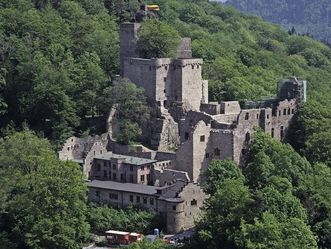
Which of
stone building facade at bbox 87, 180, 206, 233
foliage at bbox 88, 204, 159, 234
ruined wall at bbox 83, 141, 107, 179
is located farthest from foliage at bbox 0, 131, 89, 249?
ruined wall at bbox 83, 141, 107, 179

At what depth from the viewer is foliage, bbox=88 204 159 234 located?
259ft

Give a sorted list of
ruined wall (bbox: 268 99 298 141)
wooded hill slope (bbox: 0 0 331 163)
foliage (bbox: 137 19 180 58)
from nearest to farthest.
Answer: ruined wall (bbox: 268 99 298 141) < foliage (bbox: 137 19 180 58) < wooded hill slope (bbox: 0 0 331 163)

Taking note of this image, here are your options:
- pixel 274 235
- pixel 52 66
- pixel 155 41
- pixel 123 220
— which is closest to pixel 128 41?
pixel 155 41

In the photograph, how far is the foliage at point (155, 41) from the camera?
95250 mm

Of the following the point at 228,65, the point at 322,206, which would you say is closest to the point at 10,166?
the point at 322,206

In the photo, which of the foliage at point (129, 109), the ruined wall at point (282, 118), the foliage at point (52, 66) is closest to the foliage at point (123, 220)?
the foliage at point (129, 109)

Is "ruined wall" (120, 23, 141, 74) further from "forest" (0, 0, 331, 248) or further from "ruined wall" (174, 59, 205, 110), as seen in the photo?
"ruined wall" (174, 59, 205, 110)

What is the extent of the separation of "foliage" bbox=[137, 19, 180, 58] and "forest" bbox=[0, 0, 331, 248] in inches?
221

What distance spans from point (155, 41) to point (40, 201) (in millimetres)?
24595

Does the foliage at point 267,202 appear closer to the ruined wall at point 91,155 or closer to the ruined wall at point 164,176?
the ruined wall at point 164,176

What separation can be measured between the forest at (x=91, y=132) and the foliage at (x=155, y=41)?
5.60 metres

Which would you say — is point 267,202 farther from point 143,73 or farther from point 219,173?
point 143,73

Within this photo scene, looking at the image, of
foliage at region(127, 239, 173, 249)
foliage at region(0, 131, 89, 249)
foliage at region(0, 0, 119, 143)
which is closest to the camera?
foliage at region(127, 239, 173, 249)

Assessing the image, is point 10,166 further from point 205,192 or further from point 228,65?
point 228,65
